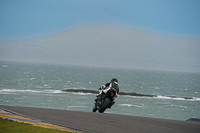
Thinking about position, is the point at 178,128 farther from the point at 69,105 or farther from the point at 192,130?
the point at 69,105

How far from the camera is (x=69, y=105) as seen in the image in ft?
194

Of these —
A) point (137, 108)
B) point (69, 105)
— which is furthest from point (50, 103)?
point (137, 108)

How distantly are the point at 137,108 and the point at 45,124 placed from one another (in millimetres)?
50688

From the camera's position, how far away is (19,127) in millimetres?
9852

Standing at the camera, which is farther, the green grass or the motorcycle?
the motorcycle

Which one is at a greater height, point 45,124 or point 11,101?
point 45,124

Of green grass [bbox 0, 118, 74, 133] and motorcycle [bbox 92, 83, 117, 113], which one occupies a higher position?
motorcycle [bbox 92, 83, 117, 113]

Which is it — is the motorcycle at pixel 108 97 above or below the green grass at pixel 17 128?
above

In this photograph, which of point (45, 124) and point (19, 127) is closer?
point (19, 127)

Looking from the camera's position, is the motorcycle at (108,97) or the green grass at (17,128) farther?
the motorcycle at (108,97)

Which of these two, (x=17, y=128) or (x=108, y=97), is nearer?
(x=17, y=128)

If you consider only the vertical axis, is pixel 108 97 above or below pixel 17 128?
above

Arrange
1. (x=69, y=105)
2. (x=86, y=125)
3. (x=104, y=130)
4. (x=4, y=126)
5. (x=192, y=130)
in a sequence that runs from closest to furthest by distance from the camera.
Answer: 1. (x=4, y=126)
2. (x=104, y=130)
3. (x=86, y=125)
4. (x=192, y=130)
5. (x=69, y=105)

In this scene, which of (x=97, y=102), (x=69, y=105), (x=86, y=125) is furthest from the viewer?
(x=69, y=105)
